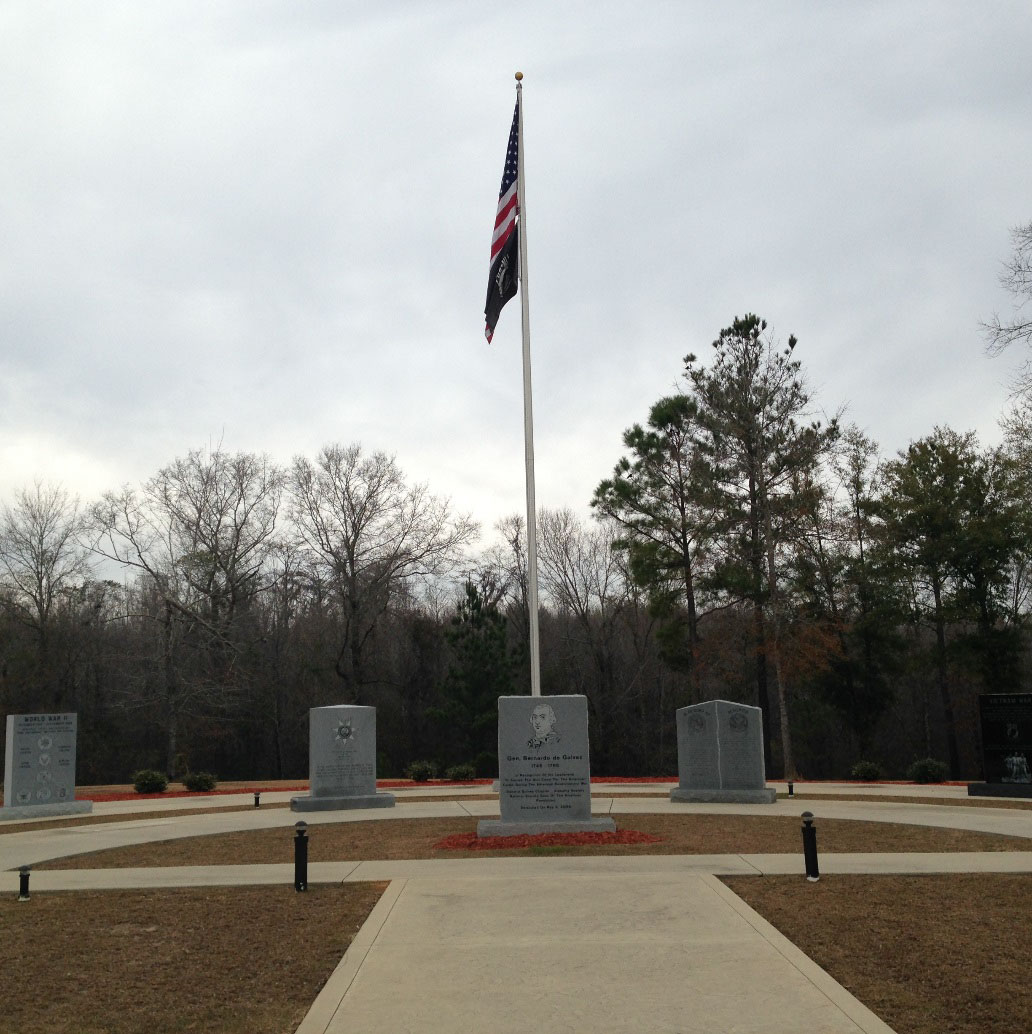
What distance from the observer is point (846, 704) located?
138 feet

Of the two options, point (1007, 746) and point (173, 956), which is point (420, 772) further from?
point (173, 956)

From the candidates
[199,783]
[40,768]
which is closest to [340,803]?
[40,768]

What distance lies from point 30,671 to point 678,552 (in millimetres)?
28294

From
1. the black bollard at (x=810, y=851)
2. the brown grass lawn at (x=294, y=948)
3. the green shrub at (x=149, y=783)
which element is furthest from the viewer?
the green shrub at (x=149, y=783)

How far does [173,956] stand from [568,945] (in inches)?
117

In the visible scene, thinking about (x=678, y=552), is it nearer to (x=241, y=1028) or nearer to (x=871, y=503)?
(x=871, y=503)

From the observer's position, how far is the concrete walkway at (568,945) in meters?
5.89

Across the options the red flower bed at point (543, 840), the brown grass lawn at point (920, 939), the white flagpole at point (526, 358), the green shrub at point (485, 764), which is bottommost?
the green shrub at point (485, 764)

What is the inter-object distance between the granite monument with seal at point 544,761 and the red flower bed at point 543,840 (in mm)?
473

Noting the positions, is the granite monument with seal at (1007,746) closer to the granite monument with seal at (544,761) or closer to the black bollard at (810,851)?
the granite monument with seal at (544,761)

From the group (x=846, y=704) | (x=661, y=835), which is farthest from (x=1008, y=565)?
(x=661, y=835)

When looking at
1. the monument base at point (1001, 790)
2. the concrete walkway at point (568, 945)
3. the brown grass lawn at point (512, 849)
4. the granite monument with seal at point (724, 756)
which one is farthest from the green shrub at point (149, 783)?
the monument base at point (1001, 790)

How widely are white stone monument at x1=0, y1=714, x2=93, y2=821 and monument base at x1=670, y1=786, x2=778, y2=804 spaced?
39.6ft

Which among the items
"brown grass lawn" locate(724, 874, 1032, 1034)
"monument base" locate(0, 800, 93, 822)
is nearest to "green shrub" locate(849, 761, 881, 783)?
"brown grass lawn" locate(724, 874, 1032, 1034)
